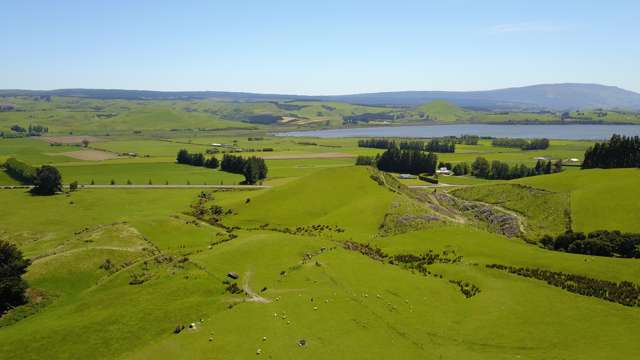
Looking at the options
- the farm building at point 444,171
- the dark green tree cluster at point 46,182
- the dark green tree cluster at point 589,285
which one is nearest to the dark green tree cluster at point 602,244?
the dark green tree cluster at point 589,285

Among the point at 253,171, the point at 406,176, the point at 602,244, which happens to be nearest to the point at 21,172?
the point at 253,171

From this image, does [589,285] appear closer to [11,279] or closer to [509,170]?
[11,279]

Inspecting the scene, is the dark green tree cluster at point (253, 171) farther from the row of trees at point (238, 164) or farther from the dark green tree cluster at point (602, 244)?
the dark green tree cluster at point (602, 244)

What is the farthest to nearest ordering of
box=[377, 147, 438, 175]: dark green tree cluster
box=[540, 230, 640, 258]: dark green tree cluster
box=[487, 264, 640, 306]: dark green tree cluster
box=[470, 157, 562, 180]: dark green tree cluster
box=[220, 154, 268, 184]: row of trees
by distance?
box=[377, 147, 438, 175]: dark green tree cluster < box=[470, 157, 562, 180]: dark green tree cluster < box=[220, 154, 268, 184]: row of trees < box=[540, 230, 640, 258]: dark green tree cluster < box=[487, 264, 640, 306]: dark green tree cluster

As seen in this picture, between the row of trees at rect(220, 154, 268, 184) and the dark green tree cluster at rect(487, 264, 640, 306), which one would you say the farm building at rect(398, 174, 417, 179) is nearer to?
the row of trees at rect(220, 154, 268, 184)

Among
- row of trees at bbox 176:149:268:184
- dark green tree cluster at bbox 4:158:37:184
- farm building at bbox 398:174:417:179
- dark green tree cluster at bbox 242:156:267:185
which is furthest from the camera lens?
farm building at bbox 398:174:417:179

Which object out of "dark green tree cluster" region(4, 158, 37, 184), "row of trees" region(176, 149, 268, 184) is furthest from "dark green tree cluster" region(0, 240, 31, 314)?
"dark green tree cluster" region(4, 158, 37, 184)

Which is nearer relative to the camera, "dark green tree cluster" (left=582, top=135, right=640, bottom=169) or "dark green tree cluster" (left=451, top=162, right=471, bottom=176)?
"dark green tree cluster" (left=582, top=135, right=640, bottom=169)
